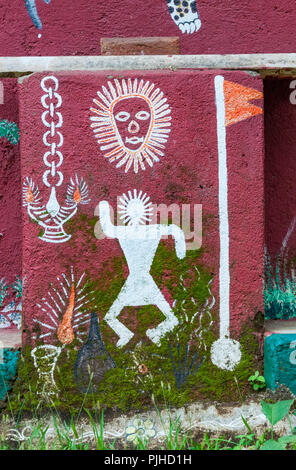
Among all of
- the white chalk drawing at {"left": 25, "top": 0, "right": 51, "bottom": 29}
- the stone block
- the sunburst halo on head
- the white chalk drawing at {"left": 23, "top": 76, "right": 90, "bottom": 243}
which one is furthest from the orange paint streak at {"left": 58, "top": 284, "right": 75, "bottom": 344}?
the white chalk drawing at {"left": 25, "top": 0, "right": 51, "bottom": 29}

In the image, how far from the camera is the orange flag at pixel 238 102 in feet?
7.15

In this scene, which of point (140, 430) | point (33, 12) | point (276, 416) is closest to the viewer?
point (276, 416)

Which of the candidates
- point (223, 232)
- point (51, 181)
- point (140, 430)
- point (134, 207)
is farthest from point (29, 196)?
point (140, 430)

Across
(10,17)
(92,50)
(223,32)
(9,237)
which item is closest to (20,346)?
(9,237)

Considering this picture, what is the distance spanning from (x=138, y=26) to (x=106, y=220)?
117 cm

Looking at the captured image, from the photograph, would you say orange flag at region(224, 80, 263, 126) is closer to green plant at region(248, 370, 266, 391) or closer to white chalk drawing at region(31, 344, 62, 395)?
green plant at region(248, 370, 266, 391)

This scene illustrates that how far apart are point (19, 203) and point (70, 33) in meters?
0.98

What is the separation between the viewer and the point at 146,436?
2082mm

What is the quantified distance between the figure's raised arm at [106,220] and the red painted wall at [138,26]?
970mm

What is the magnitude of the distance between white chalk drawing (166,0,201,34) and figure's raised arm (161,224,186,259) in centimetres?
117

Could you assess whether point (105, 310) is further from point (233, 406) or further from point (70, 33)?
point (70, 33)

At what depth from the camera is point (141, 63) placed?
2176 mm

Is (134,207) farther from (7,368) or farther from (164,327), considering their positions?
(7,368)

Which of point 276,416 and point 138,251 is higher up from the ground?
point 138,251
